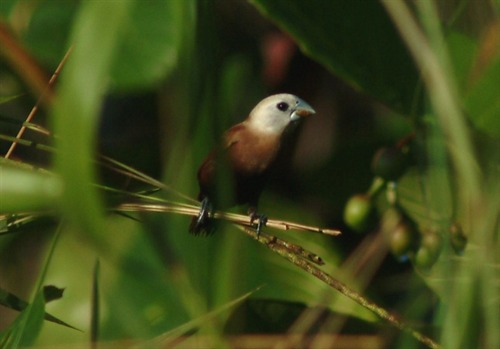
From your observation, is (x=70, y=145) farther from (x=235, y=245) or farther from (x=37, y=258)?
(x=37, y=258)

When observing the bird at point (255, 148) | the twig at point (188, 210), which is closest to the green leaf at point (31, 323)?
the twig at point (188, 210)

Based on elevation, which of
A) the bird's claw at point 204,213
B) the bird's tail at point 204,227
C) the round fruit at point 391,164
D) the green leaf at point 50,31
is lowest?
the bird's claw at point 204,213

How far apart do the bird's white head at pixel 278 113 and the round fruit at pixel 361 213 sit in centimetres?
13

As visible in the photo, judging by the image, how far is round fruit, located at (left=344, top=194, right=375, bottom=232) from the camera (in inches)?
53.0

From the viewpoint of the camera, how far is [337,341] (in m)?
1.36

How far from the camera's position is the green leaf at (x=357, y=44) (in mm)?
1332

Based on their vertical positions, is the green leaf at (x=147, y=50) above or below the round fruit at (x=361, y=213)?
above

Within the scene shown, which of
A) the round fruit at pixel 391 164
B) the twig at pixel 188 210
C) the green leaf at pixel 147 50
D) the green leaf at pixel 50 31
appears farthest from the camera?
the green leaf at pixel 50 31

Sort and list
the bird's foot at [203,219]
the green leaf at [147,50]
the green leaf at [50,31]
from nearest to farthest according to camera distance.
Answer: the bird's foot at [203,219] < the green leaf at [147,50] < the green leaf at [50,31]

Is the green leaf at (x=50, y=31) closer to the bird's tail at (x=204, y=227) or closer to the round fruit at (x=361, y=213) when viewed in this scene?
the round fruit at (x=361, y=213)

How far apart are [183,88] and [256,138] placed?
1.99 feet

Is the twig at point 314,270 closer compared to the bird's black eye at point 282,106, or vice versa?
the twig at point 314,270

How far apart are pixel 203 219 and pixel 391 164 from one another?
0.39 metres

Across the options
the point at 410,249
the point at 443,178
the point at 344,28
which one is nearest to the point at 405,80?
the point at 344,28
